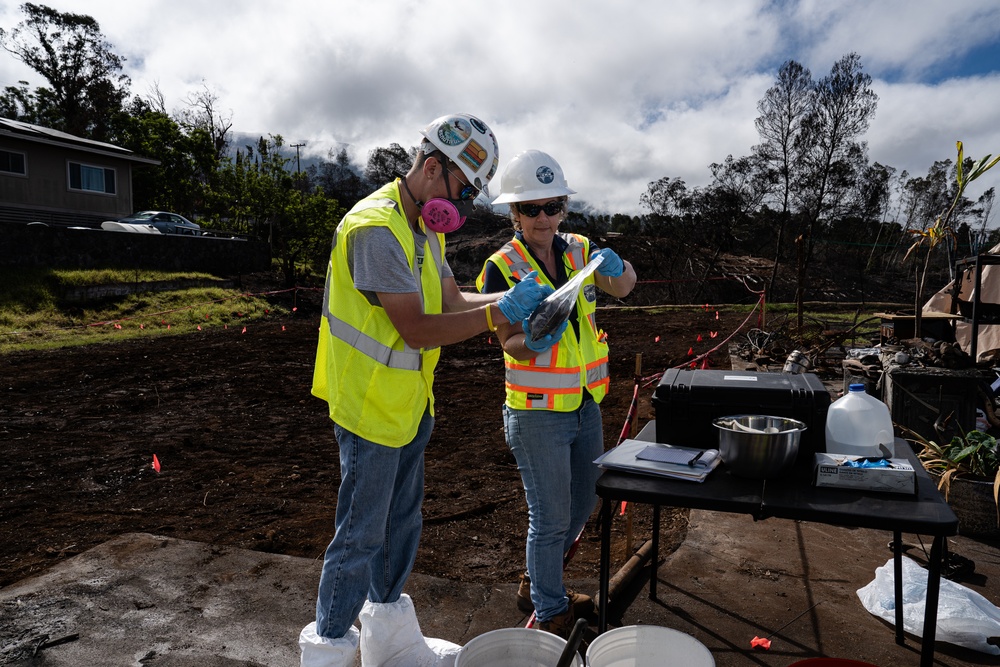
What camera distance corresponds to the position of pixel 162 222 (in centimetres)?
2488

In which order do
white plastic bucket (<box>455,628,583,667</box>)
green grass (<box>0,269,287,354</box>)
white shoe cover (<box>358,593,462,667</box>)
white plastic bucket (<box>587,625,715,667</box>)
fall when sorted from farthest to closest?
green grass (<box>0,269,287,354</box>), white shoe cover (<box>358,593,462,667</box>), white plastic bucket (<box>455,628,583,667</box>), white plastic bucket (<box>587,625,715,667</box>)

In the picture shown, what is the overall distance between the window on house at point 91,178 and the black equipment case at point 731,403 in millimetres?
26872

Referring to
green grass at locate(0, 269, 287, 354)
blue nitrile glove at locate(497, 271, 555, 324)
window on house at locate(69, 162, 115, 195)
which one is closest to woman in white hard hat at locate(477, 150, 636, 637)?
blue nitrile glove at locate(497, 271, 555, 324)

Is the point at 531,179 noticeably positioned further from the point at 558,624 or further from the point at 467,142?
the point at 558,624

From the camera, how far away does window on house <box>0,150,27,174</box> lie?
70.1 feet

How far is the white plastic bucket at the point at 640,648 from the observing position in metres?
1.83

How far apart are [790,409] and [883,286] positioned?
31889mm

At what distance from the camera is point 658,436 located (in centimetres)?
251

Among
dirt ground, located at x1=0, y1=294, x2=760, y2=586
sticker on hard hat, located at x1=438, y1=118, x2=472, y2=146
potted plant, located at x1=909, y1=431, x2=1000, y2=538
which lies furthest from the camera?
dirt ground, located at x1=0, y1=294, x2=760, y2=586

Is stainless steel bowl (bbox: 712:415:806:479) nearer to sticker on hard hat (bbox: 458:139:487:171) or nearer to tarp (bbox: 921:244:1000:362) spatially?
sticker on hard hat (bbox: 458:139:487:171)

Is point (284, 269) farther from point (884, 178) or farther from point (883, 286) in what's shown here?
point (884, 178)

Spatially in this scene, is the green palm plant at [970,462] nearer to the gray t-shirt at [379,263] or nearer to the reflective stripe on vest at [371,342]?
the reflective stripe on vest at [371,342]

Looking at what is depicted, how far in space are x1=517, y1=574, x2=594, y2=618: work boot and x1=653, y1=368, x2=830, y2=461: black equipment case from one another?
96 cm

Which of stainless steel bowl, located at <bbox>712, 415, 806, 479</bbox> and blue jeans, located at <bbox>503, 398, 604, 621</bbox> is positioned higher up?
stainless steel bowl, located at <bbox>712, 415, 806, 479</bbox>
